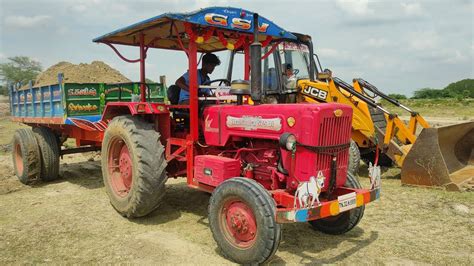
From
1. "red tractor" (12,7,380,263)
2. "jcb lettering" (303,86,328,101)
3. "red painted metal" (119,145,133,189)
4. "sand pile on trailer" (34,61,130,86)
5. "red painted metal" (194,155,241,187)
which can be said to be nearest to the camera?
"red tractor" (12,7,380,263)

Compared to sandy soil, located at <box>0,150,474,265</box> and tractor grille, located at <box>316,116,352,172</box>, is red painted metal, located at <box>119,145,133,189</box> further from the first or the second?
tractor grille, located at <box>316,116,352,172</box>

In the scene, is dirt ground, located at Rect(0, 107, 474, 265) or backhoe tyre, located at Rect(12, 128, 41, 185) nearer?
dirt ground, located at Rect(0, 107, 474, 265)

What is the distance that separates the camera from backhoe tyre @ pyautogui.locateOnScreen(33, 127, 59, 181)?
716 centimetres

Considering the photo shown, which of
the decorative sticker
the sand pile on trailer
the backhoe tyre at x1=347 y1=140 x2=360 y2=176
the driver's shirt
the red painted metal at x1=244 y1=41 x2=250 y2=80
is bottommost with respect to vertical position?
the backhoe tyre at x1=347 y1=140 x2=360 y2=176

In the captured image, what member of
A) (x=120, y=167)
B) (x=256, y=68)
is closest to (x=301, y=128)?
(x=256, y=68)

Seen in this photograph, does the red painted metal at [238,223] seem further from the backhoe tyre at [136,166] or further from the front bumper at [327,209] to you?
the backhoe tyre at [136,166]

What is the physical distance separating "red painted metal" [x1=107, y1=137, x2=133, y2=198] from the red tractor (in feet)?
0.04

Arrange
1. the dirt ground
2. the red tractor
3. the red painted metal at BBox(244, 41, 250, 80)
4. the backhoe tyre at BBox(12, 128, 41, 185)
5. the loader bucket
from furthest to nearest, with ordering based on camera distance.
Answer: the backhoe tyre at BBox(12, 128, 41, 185), the loader bucket, the red painted metal at BBox(244, 41, 250, 80), the dirt ground, the red tractor

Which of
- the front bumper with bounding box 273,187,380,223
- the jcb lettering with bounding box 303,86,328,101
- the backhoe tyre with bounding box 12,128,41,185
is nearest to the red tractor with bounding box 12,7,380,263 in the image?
the front bumper with bounding box 273,187,380,223

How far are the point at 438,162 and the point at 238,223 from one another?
3.87 m

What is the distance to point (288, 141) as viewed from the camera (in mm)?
3736

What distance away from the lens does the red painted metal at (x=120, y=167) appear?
17.2 ft

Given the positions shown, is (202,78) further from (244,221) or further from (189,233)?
(244,221)

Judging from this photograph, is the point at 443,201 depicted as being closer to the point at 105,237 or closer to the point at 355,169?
the point at 355,169
